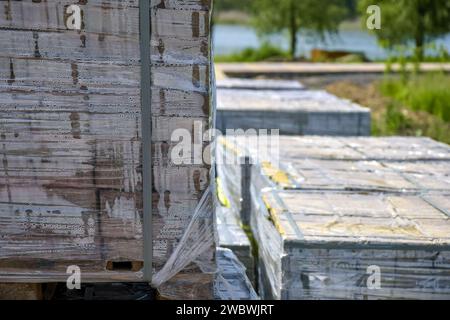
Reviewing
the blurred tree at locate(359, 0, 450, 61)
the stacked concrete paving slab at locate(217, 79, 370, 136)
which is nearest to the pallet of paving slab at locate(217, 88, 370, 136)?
the stacked concrete paving slab at locate(217, 79, 370, 136)

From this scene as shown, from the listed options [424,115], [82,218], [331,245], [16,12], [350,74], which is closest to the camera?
[16,12]

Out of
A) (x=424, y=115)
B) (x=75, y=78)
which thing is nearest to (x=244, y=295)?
(x=75, y=78)

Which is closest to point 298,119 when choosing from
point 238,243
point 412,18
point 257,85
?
point 257,85

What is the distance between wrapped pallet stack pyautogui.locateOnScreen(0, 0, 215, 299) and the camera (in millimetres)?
2375

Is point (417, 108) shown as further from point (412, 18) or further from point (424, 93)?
point (412, 18)

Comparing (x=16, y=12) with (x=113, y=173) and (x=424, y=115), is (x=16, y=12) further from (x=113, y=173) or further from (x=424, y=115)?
(x=424, y=115)

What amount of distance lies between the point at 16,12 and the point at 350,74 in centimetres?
1684

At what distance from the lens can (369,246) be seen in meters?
3.03

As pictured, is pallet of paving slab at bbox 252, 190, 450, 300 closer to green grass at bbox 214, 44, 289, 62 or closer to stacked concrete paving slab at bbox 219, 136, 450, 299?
stacked concrete paving slab at bbox 219, 136, 450, 299

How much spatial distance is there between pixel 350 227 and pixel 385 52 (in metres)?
24.3

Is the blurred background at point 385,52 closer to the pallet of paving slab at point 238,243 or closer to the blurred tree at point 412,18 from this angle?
the blurred tree at point 412,18

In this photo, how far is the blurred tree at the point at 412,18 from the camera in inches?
969

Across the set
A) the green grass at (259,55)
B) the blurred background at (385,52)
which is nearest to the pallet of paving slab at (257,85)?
the blurred background at (385,52)

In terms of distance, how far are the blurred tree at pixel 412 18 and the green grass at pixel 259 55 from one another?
4.37 metres
